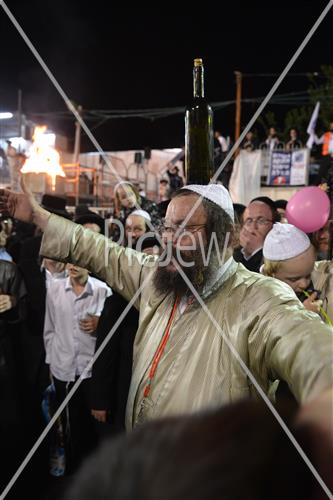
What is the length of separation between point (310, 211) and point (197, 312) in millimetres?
2486

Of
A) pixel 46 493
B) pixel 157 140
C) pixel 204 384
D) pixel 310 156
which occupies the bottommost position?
pixel 46 493

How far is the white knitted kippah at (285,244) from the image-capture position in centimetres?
270

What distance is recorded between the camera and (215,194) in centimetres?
199

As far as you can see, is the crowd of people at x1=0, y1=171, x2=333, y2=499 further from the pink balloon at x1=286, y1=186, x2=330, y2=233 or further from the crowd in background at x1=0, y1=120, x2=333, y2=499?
the pink balloon at x1=286, y1=186, x2=330, y2=233

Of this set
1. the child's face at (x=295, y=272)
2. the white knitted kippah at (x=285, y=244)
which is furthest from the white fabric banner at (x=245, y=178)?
the child's face at (x=295, y=272)

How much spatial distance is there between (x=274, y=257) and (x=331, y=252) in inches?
38.6

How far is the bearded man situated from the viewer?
1.40 metres

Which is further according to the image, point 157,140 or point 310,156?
point 157,140

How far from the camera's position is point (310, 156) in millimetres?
12328

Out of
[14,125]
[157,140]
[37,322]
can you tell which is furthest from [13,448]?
[157,140]

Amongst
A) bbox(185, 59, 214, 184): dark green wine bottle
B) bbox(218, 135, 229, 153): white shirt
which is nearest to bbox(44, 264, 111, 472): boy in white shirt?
bbox(185, 59, 214, 184): dark green wine bottle

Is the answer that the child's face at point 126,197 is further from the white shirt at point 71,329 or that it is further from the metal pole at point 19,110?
the metal pole at point 19,110

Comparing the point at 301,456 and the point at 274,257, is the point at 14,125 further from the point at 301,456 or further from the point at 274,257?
the point at 301,456

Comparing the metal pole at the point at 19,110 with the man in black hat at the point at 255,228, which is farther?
the metal pole at the point at 19,110
